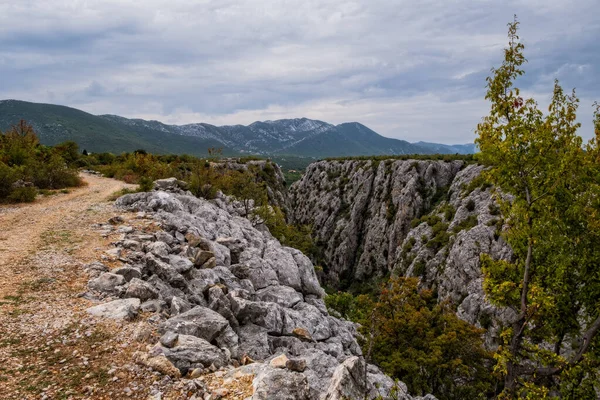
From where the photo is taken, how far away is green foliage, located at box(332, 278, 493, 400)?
2650 cm

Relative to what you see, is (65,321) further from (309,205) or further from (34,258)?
(309,205)

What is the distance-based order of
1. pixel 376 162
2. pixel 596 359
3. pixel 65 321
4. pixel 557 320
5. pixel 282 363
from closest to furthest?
pixel 282 363, pixel 65 321, pixel 596 359, pixel 557 320, pixel 376 162

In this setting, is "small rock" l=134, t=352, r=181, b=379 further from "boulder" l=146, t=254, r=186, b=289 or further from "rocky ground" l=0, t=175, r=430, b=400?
"boulder" l=146, t=254, r=186, b=289

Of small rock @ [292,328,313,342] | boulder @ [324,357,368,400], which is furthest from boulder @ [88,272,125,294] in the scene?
boulder @ [324,357,368,400]

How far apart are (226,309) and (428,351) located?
73.8ft

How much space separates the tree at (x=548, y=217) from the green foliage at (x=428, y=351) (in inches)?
504

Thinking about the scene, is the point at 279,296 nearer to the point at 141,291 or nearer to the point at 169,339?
the point at 141,291

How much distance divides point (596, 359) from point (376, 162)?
3061 inches

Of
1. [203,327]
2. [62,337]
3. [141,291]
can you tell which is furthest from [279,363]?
[62,337]

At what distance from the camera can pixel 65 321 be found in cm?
1137

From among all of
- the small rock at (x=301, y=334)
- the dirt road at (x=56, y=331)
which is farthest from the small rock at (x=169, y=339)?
the small rock at (x=301, y=334)

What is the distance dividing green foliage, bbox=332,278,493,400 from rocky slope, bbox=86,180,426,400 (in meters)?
8.40

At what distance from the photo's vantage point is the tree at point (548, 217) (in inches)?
512

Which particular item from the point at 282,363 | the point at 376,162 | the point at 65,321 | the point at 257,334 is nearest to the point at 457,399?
the point at 257,334
